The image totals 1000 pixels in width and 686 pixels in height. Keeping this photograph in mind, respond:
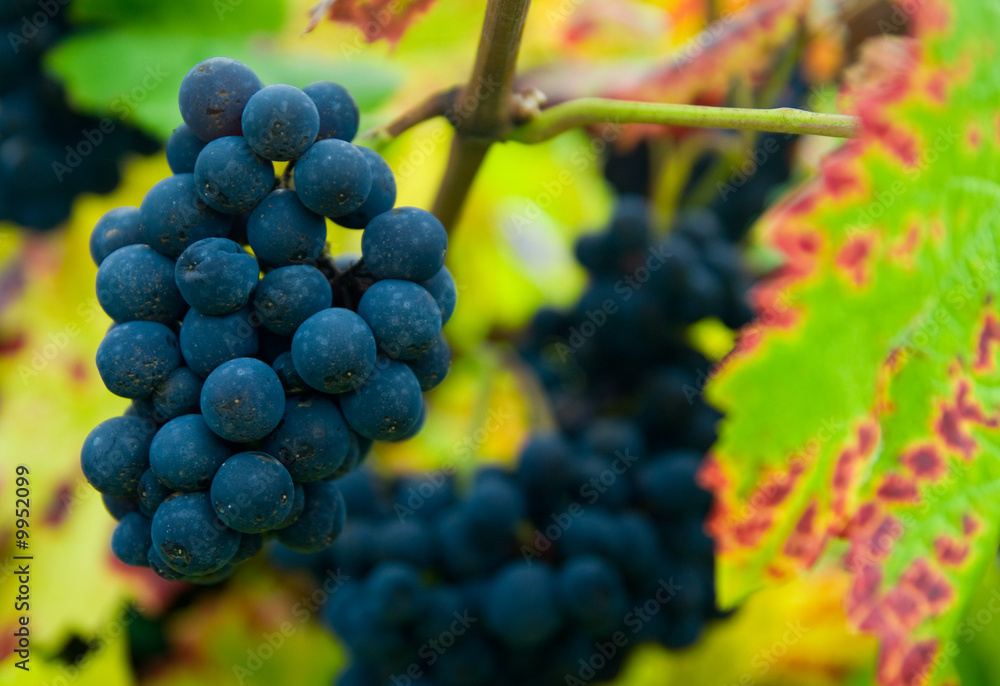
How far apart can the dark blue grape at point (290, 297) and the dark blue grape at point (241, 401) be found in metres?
0.03

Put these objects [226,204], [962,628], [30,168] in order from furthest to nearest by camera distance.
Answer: [30,168], [962,628], [226,204]

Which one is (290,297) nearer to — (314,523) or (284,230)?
(284,230)

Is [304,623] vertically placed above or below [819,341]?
below

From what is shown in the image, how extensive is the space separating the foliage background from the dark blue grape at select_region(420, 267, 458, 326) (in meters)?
0.27

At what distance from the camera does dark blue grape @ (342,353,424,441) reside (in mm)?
462

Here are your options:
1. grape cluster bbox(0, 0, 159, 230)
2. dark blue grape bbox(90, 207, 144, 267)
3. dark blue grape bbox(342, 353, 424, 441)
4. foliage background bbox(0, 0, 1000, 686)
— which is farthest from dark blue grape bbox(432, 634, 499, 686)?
→ grape cluster bbox(0, 0, 159, 230)

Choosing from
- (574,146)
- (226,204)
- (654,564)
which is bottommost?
(654,564)

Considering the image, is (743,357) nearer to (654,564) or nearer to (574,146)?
(654,564)

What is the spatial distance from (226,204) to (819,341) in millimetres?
422

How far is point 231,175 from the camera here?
17.4 inches

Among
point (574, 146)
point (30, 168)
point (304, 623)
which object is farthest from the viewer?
point (574, 146)

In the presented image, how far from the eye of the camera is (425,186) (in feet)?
3.69

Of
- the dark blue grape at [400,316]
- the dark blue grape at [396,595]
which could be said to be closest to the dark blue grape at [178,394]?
the dark blue grape at [400,316]

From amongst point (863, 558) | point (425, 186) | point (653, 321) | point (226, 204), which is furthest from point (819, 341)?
point (425, 186)
